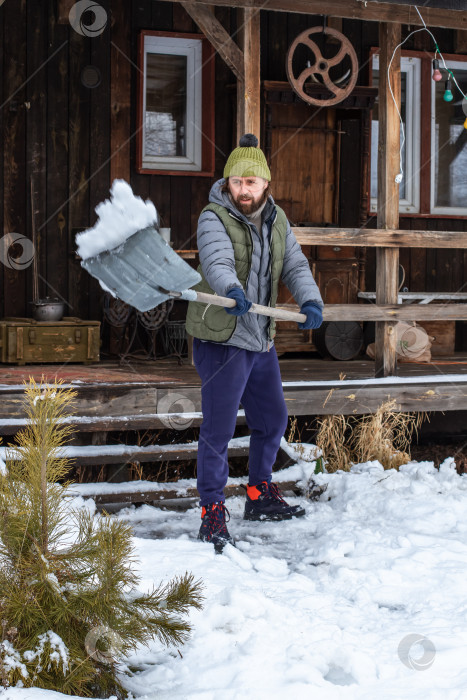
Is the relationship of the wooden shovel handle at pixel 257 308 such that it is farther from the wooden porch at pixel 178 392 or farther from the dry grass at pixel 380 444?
the dry grass at pixel 380 444

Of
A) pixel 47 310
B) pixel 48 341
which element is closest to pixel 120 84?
pixel 47 310

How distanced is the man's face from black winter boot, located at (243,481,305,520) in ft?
4.90

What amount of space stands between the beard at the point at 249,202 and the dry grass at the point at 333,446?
218cm

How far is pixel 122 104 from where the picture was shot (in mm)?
7980

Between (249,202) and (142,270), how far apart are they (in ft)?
2.59

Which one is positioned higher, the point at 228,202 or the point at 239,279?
the point at 228,202

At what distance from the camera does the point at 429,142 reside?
9.00m

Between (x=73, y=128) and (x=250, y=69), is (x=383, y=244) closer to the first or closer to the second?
(x=250, y=69)

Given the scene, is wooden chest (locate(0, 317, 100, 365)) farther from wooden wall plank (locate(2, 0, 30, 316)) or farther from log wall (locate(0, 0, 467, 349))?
log wall (locate(0, 0, 467, 349))

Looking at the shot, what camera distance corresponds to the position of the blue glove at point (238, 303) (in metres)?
3.64

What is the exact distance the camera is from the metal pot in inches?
288

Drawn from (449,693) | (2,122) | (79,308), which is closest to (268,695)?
(449,693)

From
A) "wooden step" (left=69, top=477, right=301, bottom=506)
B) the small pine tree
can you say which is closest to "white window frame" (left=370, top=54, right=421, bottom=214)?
"wooden step" (left=69, top=477, right=301, bottom=506)

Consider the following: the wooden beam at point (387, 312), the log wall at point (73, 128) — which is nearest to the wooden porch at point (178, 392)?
the wooden beam at point (387, 312)
